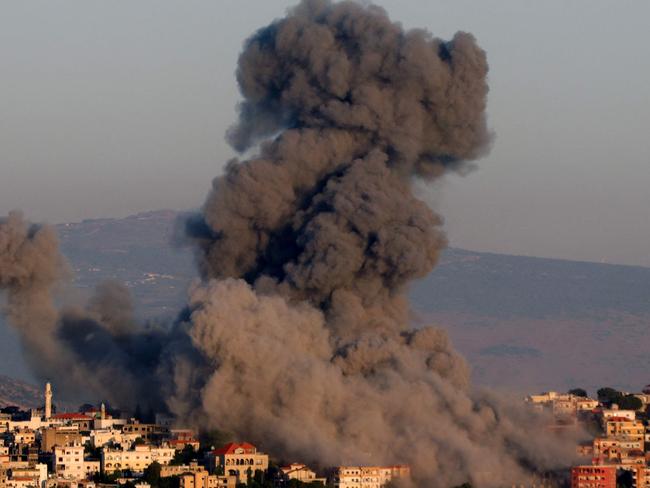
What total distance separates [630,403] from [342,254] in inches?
577

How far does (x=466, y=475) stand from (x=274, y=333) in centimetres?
670

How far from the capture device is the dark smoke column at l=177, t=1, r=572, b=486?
69312 mm

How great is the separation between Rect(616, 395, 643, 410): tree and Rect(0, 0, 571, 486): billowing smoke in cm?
1058

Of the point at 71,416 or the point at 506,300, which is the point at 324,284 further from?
the point at 506,300

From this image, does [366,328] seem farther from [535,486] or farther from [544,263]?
[544,263]

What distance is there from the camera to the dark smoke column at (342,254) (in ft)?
227

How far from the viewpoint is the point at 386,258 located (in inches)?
2859

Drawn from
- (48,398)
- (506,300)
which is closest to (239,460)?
(48,398)

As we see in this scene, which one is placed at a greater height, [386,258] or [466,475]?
[386,258]

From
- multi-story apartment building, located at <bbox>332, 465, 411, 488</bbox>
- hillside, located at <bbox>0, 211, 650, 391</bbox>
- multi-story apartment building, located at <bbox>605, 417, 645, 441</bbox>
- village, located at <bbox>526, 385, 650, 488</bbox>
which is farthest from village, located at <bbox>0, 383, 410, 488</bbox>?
hillside, located at <bbox>0, 211, 650, 391</bbox>

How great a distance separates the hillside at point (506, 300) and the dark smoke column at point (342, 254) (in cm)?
4491

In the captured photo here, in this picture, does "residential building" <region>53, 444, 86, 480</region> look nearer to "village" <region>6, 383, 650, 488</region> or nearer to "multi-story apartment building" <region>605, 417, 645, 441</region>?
"village" <region>6, 383, 650, 488</region>

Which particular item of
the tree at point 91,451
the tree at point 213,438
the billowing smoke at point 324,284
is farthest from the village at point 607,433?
the tree at point 91,451

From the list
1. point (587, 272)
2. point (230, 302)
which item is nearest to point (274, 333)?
point (230, 302)
